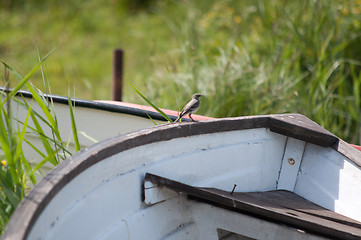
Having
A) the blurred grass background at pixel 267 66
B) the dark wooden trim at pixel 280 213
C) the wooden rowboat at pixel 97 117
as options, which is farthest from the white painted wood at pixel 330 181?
the blurred grass background at pixel 267 66

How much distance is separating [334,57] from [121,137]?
2.90 m

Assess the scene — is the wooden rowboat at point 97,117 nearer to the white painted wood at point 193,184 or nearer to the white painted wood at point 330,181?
the white painted wood at point 193,184

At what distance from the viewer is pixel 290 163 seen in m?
2.38

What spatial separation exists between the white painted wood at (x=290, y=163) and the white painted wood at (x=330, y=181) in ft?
0.08

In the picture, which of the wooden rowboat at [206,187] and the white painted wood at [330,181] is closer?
the wooden rowboat at [206,187]

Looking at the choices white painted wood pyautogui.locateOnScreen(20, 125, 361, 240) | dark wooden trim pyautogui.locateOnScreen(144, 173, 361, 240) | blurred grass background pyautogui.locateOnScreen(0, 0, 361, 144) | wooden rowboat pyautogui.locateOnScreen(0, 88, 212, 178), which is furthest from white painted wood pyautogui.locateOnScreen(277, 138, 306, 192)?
blurred grass background pyautogui.locateOnScreen(0, 0, 361, 144)

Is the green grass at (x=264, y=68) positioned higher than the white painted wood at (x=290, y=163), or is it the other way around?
the green grass at (x=264, y=68)

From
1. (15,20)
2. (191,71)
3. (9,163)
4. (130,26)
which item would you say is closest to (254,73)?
(191,71)

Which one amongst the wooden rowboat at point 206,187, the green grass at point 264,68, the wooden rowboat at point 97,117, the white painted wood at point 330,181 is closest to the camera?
the wooden rowboat at point 206,187

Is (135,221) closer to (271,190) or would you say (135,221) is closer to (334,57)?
(271,190)

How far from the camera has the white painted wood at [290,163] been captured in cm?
237

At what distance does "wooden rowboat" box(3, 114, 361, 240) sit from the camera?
1.48 m

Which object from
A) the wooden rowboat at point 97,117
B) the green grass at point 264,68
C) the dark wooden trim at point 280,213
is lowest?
the dark wooden trim at point 280,213

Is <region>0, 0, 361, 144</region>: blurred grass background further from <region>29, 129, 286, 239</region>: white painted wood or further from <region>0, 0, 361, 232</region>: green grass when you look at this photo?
<region>29, 129, 286, 239</region>: white painted wood
